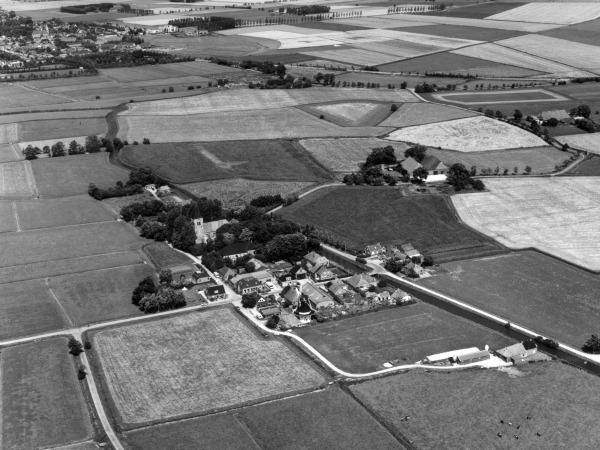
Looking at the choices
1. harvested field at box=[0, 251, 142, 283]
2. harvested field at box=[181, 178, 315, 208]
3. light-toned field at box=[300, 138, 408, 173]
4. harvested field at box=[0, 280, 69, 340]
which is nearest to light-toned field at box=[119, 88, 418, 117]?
light-toned field at box=[300, 138, 408, 173]

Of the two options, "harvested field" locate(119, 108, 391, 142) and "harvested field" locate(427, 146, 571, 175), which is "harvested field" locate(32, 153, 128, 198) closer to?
"harvested field" locate(119, 108, 391, 142)

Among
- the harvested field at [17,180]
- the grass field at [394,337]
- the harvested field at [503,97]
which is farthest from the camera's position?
the harvested field at [503,97]

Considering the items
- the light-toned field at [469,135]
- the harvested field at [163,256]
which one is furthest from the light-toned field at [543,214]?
the harvested field at [163,256]

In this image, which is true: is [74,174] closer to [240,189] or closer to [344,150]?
[240,189]

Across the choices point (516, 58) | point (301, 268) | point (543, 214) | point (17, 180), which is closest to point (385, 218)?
point (301, 268)

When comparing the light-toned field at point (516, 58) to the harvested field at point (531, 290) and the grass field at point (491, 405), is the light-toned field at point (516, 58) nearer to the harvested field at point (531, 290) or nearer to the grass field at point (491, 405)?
the harvested field at point (531, 290)
